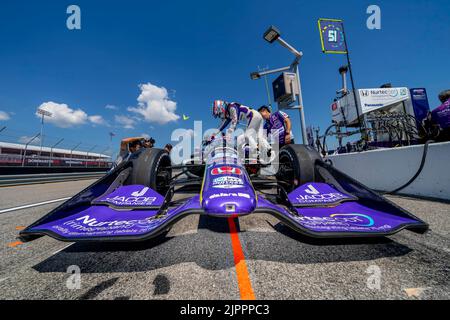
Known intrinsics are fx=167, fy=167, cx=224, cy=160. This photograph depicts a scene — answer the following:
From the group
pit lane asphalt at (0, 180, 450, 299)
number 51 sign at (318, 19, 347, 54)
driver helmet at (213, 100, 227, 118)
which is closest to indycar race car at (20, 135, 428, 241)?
pit lane asphalt at (0, 180, 450, 299)

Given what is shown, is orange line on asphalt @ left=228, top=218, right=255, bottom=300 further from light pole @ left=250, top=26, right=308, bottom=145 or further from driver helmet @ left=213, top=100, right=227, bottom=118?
light pole @ left=250, top=26, right=308, bottom=145

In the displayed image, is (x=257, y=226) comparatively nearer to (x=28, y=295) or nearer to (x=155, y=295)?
(x=155, y=295)

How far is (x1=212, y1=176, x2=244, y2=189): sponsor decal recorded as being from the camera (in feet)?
4.65

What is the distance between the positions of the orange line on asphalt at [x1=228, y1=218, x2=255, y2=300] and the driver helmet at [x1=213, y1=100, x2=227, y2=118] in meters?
3.27

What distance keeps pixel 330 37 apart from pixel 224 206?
715 centimetres

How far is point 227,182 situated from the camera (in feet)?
4.86

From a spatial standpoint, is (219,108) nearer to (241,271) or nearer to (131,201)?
(131,201)

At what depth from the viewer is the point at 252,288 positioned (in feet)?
2.98

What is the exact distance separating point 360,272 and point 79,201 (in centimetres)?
231

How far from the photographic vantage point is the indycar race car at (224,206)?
3.60 feet

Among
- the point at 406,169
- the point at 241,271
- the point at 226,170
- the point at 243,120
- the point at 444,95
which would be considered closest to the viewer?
the point at 241,271

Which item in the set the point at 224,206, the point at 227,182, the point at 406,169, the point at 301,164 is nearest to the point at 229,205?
the point at 224,206

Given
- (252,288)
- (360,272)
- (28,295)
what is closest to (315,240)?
(360,272)

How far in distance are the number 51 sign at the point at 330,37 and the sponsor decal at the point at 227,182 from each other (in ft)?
20.7
